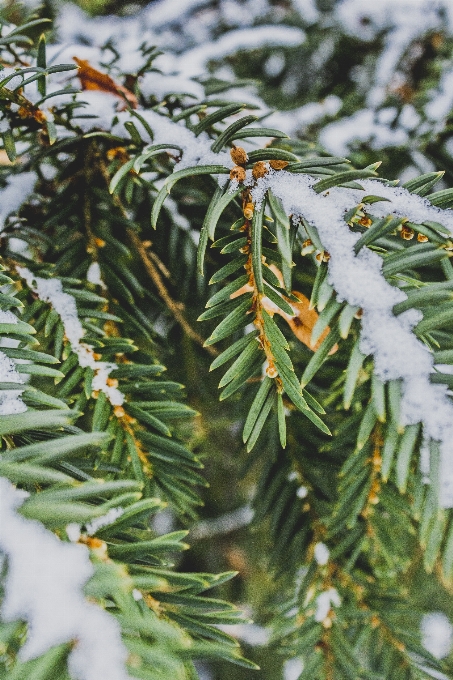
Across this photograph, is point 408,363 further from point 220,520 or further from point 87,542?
Answer: point 220,520

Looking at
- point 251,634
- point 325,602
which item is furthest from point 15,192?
point 251,634

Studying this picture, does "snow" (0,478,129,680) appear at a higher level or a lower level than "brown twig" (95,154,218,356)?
lower

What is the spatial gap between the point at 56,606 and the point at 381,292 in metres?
0.26

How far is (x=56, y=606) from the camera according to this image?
0.23 meters

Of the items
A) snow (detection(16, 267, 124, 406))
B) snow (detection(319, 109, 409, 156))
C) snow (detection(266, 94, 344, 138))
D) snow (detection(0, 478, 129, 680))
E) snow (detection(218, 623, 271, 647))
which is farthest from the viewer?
snow (detection(218, 623, 271, 647))

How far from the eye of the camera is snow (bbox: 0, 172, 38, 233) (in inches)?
19.7

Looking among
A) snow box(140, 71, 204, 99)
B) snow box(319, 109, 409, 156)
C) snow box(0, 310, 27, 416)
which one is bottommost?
snow box(0, 310, 27, 416)

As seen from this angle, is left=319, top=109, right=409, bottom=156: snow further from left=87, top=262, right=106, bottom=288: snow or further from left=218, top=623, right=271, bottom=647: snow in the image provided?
left=218, top=623, right=271, bottom=647: snow

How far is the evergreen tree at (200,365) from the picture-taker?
25 cm

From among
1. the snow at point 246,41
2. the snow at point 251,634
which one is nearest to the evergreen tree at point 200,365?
the snow at point 246,41

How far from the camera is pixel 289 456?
Answer: 0.54 meters

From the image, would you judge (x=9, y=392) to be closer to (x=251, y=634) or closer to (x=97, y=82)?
(x=97, y=82)

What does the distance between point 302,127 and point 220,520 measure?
1.05 meters

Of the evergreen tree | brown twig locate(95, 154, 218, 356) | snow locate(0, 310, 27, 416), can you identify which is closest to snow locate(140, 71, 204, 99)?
the evergreen tree
